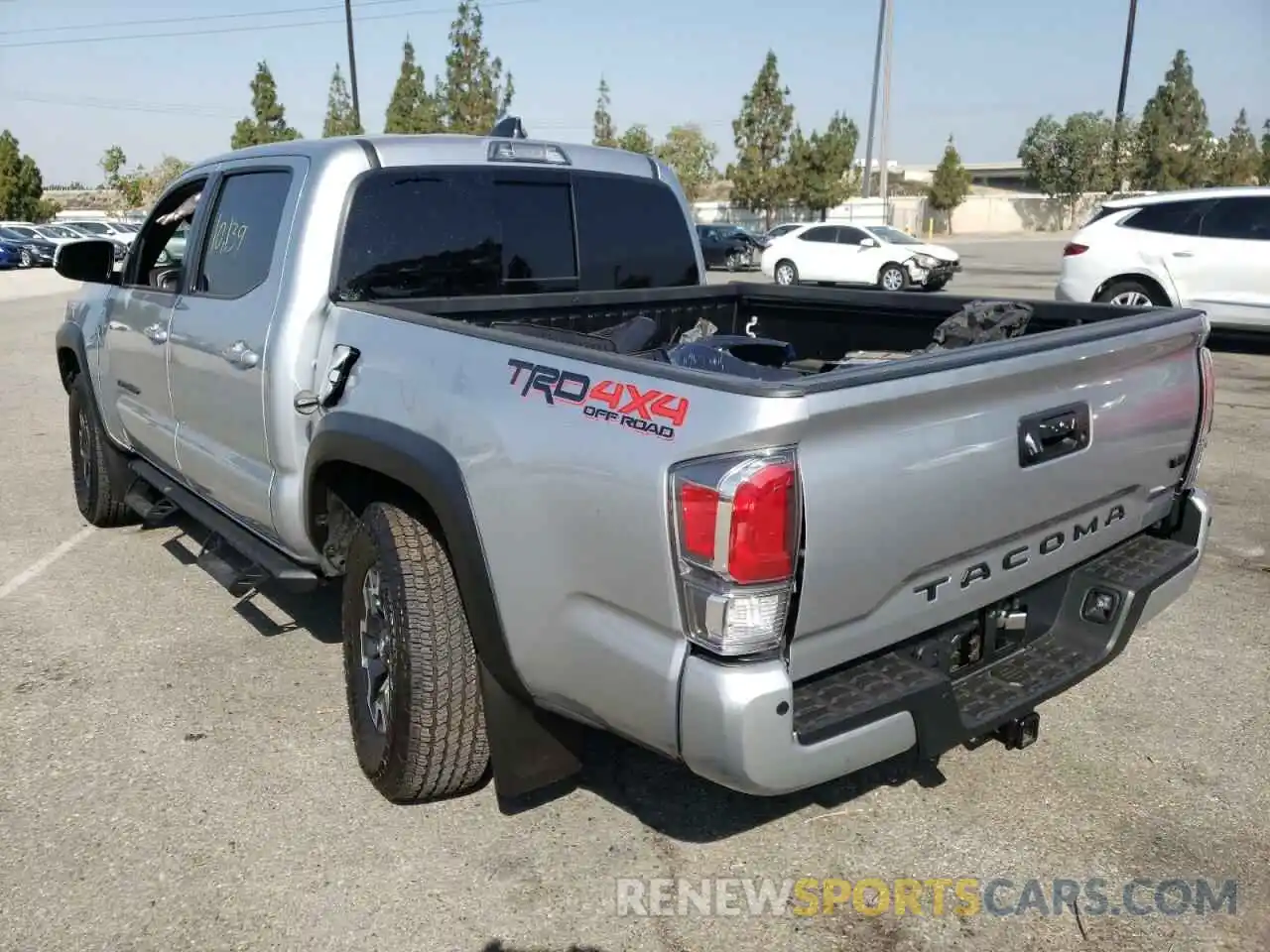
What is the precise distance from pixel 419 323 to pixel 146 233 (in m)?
2.71

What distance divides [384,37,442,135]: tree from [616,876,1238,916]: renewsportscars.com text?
50.4 meters

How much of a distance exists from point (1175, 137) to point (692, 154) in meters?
35.3

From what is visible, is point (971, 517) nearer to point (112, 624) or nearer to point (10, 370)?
point (112, 624)

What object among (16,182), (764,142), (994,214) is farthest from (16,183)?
(994,214)

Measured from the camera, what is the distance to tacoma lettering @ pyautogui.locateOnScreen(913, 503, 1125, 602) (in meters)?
2.53

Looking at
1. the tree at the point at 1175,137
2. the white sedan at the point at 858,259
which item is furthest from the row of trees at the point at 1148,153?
the white sedan at the point at 858,259

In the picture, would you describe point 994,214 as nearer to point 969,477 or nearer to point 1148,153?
point 1148,153

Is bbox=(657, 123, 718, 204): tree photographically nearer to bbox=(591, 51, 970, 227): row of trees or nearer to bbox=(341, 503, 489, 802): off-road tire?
bbox=(591, 51, 970, 227): row of trees

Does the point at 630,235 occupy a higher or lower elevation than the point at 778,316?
higher

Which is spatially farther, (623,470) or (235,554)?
(235,554)

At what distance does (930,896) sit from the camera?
9.23 feet

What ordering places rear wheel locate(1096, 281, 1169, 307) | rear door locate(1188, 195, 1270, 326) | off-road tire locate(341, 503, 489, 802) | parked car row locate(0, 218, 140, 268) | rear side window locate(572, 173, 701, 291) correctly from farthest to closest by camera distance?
parked car row locate(0, 218, 140, 268) → rear wheel locate(1096, 281, 1169, 307) → rear door locate(1188, 195, 1270, 326) → rear side window locate(572, 173, 701, 291) → off-road tire locate(341, 503, 489, 802)

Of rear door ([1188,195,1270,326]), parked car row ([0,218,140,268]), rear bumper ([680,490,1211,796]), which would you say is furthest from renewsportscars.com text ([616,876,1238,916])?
parked car row ([0,218,140,268])

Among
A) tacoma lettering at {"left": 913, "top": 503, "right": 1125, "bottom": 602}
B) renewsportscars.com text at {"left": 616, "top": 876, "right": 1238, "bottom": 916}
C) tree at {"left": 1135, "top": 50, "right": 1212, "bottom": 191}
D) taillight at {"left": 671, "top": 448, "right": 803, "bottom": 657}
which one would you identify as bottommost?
renewsportscars.com text at {"left": 616, "top": 876, "right": 1238, "bottom": 916}
